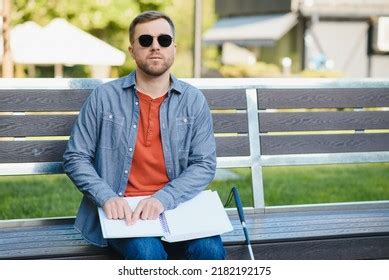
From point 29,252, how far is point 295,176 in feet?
19.6

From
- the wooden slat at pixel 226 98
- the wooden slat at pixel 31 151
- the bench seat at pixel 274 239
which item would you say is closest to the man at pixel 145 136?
the bench seat at pixel 274 239

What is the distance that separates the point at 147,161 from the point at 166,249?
1.60 feet

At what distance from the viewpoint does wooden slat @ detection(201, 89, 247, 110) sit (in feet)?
18.2

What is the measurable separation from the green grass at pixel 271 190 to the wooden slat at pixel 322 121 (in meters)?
1.97

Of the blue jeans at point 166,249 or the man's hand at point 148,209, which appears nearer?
the blue jeans at point 166,249

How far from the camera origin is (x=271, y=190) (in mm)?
8562

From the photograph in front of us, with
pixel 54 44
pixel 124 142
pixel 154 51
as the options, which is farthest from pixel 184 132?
pixel 54 44

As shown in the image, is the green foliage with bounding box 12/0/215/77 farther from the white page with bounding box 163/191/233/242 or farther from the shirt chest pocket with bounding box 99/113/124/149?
the white page with bounding box 163/191/233/242

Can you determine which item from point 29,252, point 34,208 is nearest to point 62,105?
point 29,252

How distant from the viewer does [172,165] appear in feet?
14.7

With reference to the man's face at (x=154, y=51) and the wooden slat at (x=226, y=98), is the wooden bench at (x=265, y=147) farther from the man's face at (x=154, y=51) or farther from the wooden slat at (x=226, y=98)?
the man's face at (x=154, y=51)

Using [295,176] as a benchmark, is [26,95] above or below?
above

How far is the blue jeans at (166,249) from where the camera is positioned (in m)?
4.02
